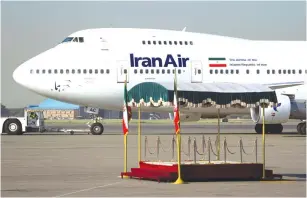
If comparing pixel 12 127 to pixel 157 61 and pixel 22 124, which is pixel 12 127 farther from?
pixel 157 61

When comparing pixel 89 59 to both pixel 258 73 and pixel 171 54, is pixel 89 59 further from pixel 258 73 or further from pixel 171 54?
pixel 258 73

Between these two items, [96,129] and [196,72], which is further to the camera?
[96,129]

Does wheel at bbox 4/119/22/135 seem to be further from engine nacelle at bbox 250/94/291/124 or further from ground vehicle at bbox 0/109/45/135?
engine nacelle at bbox 250/94/291/124

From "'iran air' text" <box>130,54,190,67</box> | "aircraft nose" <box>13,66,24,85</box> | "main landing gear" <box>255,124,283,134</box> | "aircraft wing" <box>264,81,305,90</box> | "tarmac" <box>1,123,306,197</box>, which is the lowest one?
"tarmac" <box>1,123,306,197</box>

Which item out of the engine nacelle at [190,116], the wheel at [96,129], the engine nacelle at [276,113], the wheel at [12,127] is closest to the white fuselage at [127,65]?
the engine nacelle at [276,113]

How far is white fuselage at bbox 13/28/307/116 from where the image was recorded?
155 ft

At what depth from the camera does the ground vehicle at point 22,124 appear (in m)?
50.8

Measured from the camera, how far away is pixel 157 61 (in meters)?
47.6

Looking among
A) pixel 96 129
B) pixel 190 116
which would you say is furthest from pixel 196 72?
pixel 96 129

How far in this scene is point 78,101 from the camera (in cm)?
4775

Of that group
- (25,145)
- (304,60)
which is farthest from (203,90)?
(304,60)

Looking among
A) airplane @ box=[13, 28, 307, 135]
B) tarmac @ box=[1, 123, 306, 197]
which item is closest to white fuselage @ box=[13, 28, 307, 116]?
airplane @ box=[13, 28, 307, 135]

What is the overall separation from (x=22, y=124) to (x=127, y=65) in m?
8.15

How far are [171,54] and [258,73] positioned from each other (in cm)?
487
